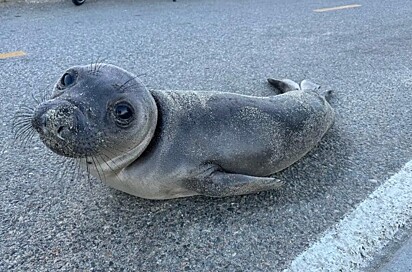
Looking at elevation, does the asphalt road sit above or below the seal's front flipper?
below

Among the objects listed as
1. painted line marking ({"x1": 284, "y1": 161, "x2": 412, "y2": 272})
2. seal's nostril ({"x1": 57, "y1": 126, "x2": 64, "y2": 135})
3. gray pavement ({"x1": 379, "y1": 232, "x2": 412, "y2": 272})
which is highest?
seal's nostril ({"x1": 57, "y1": 126, "x2": 64, "y2": 135})

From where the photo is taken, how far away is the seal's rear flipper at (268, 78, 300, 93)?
3.09 meters

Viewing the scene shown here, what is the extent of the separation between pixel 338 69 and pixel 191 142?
2526 mm

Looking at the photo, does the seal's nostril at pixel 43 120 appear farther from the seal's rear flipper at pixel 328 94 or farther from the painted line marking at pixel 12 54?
the painted line marking at pixel 12 54

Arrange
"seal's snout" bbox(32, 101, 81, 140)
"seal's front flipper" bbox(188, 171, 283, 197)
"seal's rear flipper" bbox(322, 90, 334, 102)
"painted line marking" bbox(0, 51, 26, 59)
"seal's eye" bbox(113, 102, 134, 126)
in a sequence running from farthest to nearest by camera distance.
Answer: "painted line marking" bbox(0, 51, 26, 59), "seal's rear flipper" bbox(322, 90, 334, 102), "seal's front flipper" bbox(188, 171, 283, 197), "seal's eye" bbox(113, 102, 134, 126), "seal's snout" bbox(32, 101, 81, 140)

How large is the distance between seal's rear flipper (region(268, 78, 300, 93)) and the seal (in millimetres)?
776

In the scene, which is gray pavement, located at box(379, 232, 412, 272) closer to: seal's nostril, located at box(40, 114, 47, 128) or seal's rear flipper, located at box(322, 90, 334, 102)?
seal's nostril, located at box(40, 114, 47, 128)

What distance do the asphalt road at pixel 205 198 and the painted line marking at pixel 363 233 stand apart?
0.05 metres

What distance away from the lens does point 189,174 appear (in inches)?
75.8

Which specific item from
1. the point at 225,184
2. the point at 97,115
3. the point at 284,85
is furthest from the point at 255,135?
the point at 284,85

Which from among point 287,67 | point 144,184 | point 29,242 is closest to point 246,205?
point 144,184

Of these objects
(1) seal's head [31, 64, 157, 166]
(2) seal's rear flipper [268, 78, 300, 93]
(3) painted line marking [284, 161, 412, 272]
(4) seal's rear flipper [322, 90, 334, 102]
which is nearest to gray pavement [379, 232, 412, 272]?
(3) painted line marking [284, 161, 412, 272]

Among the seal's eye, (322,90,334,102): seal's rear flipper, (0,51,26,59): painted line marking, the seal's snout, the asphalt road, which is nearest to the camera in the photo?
the seal's snout

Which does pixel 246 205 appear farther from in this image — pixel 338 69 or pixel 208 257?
pixel 338 69
